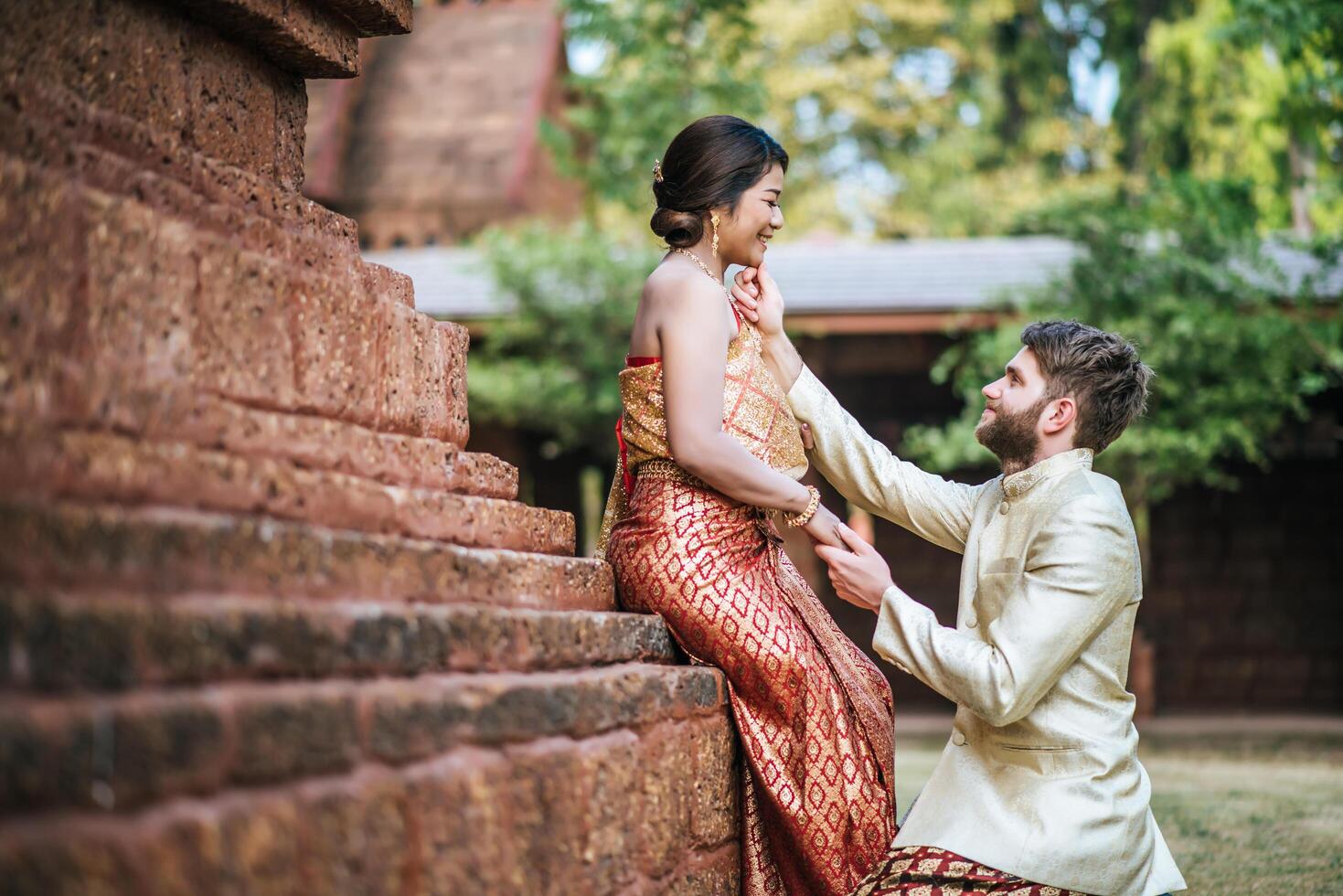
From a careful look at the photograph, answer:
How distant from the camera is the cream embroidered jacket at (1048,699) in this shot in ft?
8.48

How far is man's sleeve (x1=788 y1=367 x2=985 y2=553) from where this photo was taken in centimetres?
313

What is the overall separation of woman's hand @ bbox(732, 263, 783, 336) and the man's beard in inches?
20.9

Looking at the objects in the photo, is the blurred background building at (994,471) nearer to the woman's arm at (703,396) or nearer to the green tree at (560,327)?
the green tree at (560,327)

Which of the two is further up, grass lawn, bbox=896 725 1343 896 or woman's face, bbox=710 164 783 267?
woman's face, bbox=710 164 783 267

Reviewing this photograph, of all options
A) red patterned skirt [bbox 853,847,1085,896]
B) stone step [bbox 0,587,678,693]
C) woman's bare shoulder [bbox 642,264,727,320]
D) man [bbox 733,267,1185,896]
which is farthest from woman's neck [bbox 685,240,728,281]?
red patterned skirt [bbox 853,847,1085,896]

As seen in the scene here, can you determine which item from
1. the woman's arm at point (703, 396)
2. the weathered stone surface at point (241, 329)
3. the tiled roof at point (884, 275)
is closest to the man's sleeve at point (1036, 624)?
the woman's arm at point (703, 396)

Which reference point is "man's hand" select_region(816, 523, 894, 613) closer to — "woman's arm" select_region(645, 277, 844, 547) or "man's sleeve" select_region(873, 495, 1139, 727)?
"man's sleeve" select_region(873, 495, 1139, 727)

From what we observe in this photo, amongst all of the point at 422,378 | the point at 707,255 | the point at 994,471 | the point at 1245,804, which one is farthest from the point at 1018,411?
the point at 994,471

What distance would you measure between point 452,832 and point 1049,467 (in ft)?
5.44

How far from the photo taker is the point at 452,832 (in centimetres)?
166

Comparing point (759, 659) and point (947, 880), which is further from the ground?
point (759, 659)

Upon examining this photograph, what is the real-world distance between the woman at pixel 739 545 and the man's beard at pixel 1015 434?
1.44ft

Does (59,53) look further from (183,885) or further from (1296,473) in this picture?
(1296,473)

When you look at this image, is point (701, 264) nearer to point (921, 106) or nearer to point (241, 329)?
point (241, 329)
